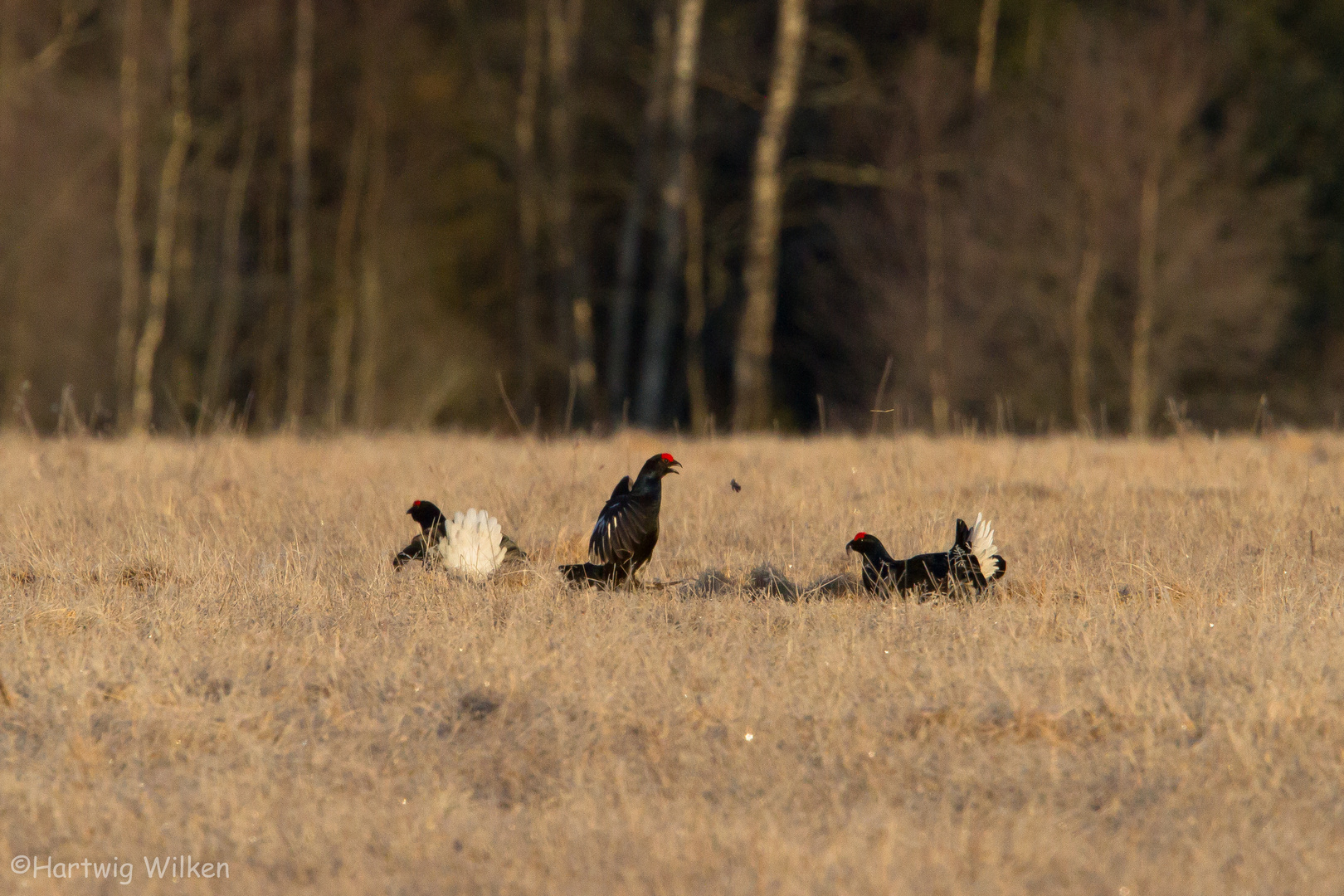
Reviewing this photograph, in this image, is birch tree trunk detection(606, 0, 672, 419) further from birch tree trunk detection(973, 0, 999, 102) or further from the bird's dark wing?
the bird's dark wing

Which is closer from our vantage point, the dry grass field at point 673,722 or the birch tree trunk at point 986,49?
the dry grass field at point 673,722

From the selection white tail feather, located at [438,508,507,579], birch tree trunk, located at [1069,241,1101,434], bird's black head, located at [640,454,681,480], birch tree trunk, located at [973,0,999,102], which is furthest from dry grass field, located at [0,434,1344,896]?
birch tree trunk, located at [973,0,999,102]

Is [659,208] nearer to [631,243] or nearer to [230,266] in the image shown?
[631,243]

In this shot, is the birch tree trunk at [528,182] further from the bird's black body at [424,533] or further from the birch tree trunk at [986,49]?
the bird's black body at [424,533]

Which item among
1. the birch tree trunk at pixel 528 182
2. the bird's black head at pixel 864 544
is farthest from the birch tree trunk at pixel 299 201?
the bird's black head at pixel 864 544

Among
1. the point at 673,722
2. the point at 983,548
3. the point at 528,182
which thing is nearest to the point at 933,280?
the point at 528,182

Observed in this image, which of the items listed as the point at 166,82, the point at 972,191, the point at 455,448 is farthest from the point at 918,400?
the point at 166,82

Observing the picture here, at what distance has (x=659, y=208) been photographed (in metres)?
22.1

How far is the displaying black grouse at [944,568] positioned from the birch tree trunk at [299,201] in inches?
639

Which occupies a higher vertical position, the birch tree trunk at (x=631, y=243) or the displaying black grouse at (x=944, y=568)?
the birch tree trunk at (x=631, y=243)

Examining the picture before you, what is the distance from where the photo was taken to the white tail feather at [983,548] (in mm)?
5500

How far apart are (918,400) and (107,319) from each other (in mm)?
13526

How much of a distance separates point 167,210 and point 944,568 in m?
16.7

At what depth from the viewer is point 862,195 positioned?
859 inches
